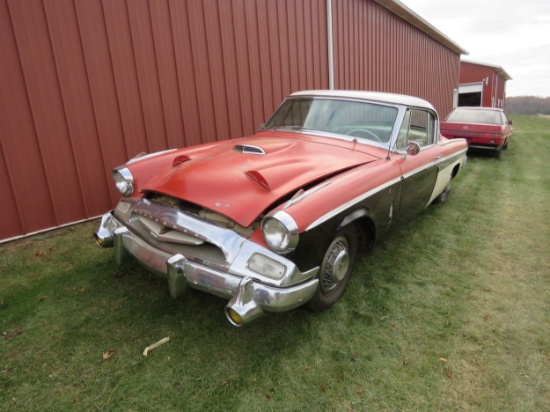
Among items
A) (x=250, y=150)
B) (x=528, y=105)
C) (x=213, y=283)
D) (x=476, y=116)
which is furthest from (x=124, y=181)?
(x=528, y=105)

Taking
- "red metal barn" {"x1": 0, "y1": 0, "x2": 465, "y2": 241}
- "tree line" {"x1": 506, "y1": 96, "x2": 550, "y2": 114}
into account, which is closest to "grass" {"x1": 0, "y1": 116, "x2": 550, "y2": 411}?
"red metal barn" {"x1": 0, "y1": 0, "x2": 465, "y2": 241}

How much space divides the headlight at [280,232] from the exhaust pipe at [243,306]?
0.25 meters

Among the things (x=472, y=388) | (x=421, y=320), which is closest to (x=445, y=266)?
(x=421, y=320)

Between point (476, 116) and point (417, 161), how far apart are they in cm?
750

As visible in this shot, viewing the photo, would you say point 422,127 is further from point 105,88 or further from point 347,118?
point 105,88

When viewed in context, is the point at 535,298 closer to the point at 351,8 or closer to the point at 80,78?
the point at 80,78

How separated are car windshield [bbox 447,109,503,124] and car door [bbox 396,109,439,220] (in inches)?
243

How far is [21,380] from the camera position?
6.72ft

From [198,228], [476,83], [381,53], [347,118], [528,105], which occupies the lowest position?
[528,105]

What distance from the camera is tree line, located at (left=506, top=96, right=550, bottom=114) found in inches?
2242

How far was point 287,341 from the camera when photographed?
2383mm

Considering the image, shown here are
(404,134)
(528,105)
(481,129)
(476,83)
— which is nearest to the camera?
(404,134)

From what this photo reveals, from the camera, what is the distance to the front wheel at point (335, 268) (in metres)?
2.52

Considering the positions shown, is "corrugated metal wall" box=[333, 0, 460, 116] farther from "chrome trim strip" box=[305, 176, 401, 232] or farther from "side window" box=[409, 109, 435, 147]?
"chrome trim strip" box=[305, 176, 401, 232]
